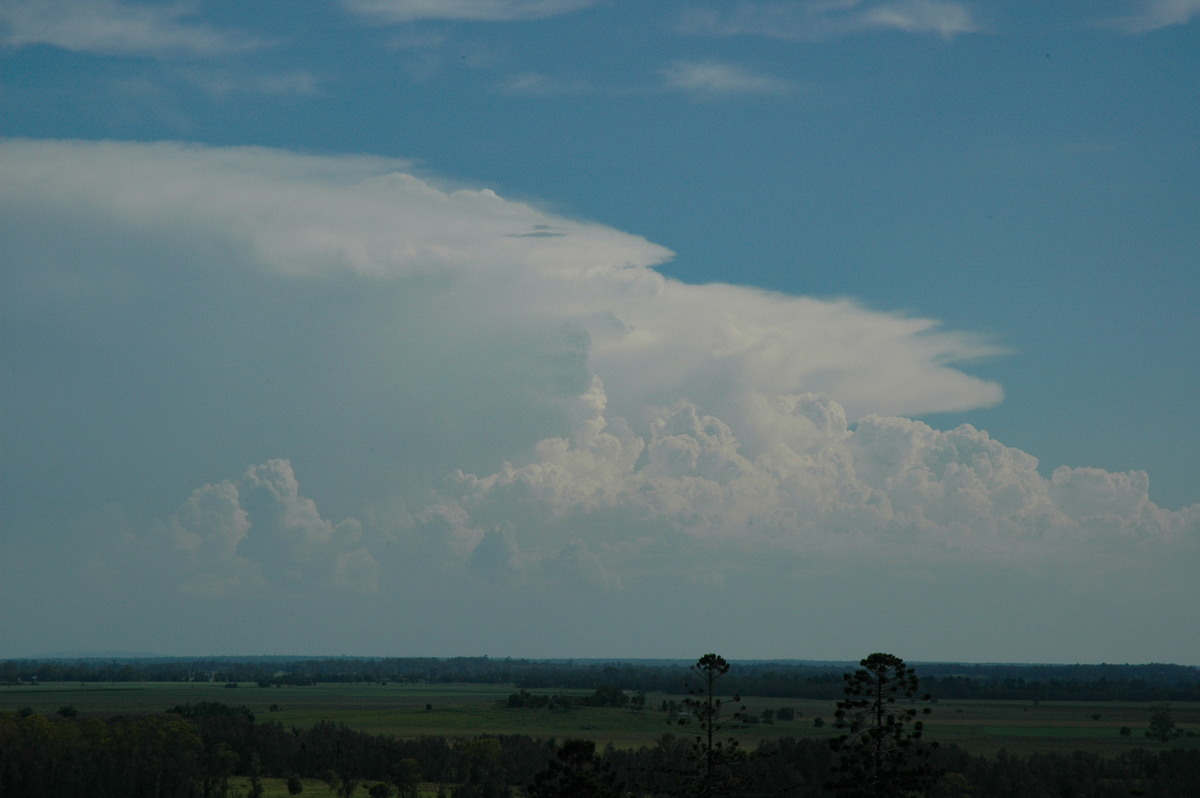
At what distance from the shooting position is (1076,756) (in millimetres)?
184500

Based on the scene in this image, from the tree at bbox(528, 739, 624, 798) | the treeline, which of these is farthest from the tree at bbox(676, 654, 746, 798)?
the treeline

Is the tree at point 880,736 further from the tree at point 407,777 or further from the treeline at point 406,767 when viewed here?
the tree at point 407,777

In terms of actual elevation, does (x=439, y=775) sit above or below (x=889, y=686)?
below

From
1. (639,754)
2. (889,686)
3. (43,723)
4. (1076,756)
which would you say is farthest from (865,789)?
(43,723)

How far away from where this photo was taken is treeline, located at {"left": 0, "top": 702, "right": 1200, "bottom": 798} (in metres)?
152

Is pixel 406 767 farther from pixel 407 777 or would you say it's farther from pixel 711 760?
pixel 711 760

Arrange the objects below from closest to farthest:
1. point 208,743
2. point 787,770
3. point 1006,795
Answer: point 1006,795
point 787,770
point 208,743

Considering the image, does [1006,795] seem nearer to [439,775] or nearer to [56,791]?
[439,775]

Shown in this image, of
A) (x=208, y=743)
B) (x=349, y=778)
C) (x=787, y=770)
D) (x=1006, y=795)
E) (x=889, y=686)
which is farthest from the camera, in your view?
(x=208, y=743)

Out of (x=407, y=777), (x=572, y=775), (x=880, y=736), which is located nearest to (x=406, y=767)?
(x=407, y=777)

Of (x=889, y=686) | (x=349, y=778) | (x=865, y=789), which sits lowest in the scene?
(x=349, y=778)

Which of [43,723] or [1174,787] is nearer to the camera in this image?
[1174,787]

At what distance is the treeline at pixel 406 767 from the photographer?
152125 millimetres

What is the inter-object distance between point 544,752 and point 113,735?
224 ft
